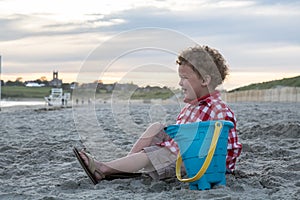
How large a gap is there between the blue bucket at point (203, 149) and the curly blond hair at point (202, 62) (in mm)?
550

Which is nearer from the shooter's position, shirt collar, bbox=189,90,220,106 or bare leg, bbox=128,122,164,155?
shirt collar, bbox=189,90,220,106

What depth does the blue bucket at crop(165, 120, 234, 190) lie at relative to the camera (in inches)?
142

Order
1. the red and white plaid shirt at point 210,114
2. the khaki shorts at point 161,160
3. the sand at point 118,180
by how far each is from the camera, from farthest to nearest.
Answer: the khaki shorts at point 161,160
the red and white plaid shirt at point 210,114
the sand at point 118,180

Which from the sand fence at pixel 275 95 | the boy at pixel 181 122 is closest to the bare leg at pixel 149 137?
the boy at pixel 181 122

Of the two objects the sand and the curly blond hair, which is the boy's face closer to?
the curly blond hair

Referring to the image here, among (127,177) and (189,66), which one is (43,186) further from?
(189,66)

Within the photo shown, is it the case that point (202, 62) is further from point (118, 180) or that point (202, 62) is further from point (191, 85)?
point (118, 180)

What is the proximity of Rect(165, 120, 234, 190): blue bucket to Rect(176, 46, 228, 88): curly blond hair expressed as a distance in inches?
21.7

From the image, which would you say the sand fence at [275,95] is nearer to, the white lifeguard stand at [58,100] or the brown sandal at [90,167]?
the white lifeguard stand at [58,100]

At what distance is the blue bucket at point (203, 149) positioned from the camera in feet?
11.8

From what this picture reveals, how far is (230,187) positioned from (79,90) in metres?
1.41

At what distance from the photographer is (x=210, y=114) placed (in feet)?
13.1

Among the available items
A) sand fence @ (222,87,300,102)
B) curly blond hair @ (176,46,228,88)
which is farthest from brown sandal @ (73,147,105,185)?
sand fence @ (222,87,300,102)

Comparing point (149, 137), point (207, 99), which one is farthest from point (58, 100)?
point (207, 99)
